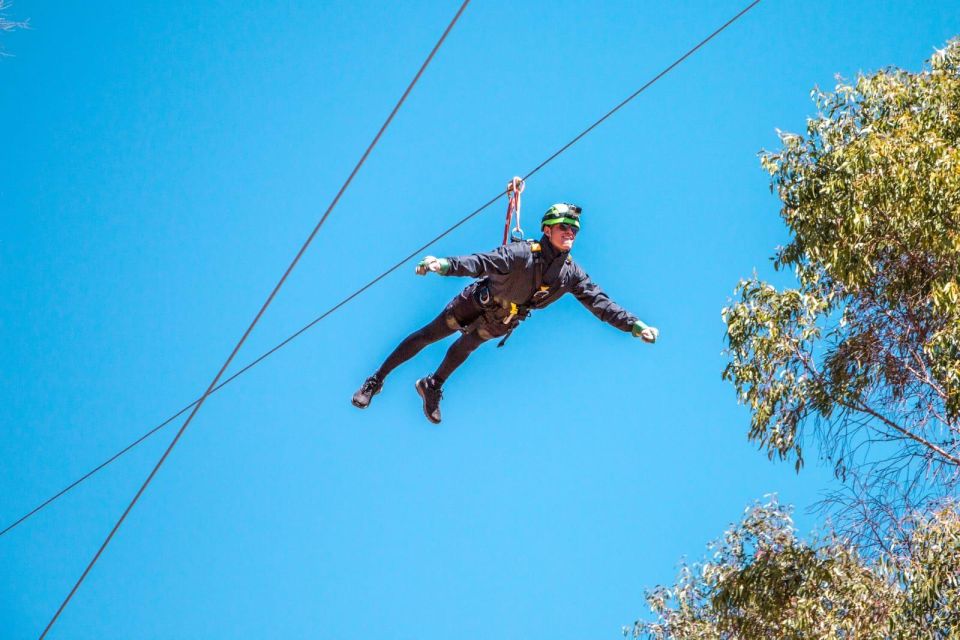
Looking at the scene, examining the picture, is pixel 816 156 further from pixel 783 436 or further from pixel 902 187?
pixel 783 436

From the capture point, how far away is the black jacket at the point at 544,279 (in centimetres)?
793

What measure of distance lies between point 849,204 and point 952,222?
2.35ft

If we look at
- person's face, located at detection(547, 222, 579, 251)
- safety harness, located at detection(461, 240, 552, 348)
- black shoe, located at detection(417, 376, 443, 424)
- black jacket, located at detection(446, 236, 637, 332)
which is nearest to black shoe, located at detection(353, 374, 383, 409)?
black shoe, located at detection(417, 376, 443, 424)

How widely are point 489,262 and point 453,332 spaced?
0.89 m

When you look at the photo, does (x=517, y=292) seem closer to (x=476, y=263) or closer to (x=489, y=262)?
(x=489, y=262)

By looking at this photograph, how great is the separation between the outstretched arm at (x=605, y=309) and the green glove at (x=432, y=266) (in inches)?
45.0

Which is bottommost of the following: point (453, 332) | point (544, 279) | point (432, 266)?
point (432, 266)

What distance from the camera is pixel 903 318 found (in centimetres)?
1070

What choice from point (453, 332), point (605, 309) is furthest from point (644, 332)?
point (453, 332)

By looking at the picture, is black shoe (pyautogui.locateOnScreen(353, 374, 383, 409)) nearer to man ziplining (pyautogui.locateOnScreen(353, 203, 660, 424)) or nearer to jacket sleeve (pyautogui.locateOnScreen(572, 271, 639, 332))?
man ziplining (pyautogui.locateOnScreen(353, 203, 660, 424))

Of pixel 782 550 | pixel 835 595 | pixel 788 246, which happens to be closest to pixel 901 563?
pixel 835 595

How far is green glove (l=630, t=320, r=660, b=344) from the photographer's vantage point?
7.98m

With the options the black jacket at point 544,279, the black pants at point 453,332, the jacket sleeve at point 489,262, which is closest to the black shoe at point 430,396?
the black pants at point 453,332

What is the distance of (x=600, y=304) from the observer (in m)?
8.28
